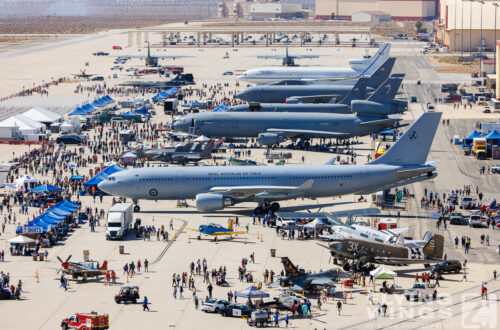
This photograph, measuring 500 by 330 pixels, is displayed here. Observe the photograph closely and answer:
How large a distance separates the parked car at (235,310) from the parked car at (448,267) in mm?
14305

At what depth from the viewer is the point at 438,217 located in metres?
74.4

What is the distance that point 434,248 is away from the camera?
60062mm

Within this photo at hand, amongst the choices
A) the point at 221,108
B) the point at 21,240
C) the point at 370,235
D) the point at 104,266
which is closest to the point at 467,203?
the point at 370,235

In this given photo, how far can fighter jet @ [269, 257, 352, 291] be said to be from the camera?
5541cm

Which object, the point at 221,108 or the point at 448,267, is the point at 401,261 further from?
the point at 221,108

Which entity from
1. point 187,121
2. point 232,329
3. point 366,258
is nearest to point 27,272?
point 232,329

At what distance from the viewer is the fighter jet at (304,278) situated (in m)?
55.4

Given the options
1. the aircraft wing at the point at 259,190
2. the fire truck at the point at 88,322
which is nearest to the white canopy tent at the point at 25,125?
the aircraft wing at the point at 259,190

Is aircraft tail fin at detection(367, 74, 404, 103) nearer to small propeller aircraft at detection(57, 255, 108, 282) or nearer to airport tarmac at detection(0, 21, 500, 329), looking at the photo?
airport tarmac at detection(0, 21, 500, 329)

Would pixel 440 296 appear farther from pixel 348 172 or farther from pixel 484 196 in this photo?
pixel 484 196

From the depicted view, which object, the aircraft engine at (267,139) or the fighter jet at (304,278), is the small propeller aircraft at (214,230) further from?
the aircraft engine at (267,139)

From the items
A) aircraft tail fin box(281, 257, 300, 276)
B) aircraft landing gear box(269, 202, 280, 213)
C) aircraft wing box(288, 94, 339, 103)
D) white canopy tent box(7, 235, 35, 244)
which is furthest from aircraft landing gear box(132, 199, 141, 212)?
aircraft wing box(288, 94, 339, 103)

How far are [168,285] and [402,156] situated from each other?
1006 inches

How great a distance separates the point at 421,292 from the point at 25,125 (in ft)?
240
